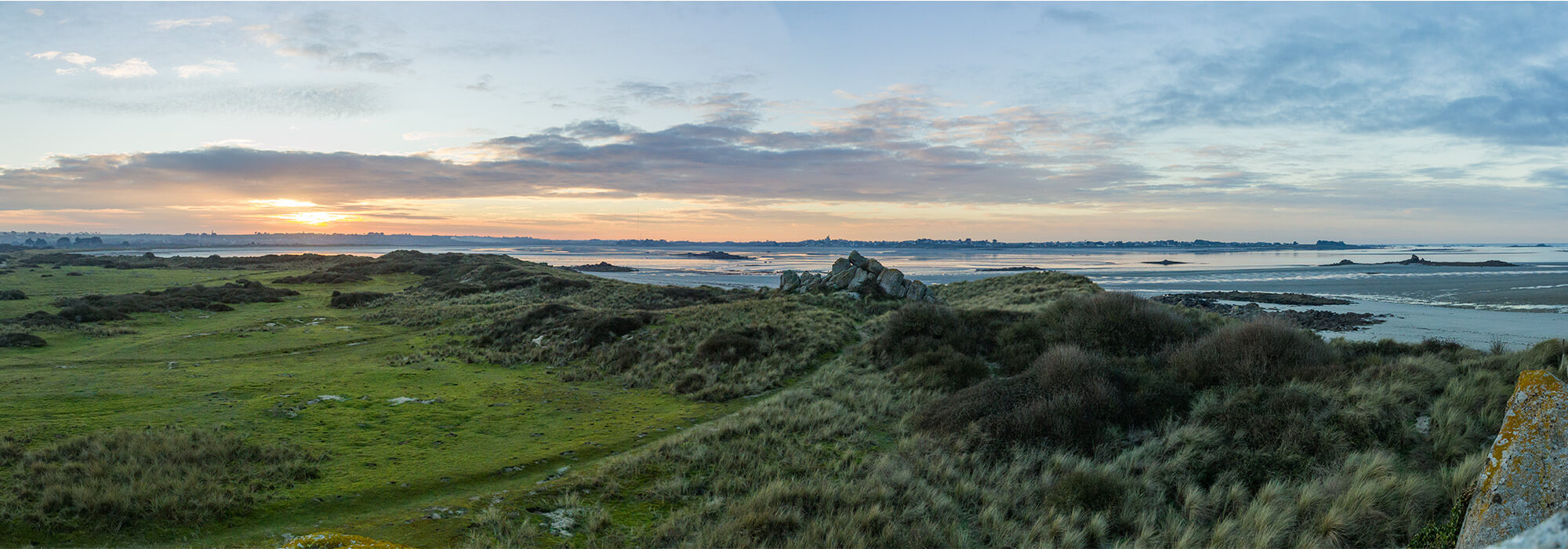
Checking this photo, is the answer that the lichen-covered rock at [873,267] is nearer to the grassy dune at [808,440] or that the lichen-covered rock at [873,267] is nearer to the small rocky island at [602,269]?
the grassy dune at [808,440]

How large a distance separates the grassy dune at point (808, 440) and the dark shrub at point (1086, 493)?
31 mm

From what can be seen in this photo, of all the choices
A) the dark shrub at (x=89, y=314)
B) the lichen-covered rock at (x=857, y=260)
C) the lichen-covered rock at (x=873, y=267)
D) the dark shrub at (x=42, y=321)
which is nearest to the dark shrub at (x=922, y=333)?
the lichen-covered rock at (x=873, y=267)

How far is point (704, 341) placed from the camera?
19312 mm

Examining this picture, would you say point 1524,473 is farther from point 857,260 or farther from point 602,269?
point 602,269

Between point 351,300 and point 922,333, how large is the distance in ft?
120

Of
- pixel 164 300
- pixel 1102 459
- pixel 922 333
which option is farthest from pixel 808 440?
pixel 164 300

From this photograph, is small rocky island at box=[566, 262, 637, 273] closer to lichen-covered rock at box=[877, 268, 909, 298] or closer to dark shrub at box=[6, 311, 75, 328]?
lichen-covered rock at box=[877, 268, 909, 298]

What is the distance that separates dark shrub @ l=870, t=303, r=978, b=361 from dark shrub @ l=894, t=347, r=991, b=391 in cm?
70

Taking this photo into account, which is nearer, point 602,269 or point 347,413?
point 347,413

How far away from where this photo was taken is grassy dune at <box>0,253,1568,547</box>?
268 inches

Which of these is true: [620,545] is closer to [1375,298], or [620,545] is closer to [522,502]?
[522,502]

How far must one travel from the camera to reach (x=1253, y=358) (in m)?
11.0

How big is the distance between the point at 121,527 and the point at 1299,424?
46.7 ft

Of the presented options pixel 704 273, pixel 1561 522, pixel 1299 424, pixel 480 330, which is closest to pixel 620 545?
pixel 1561 522
